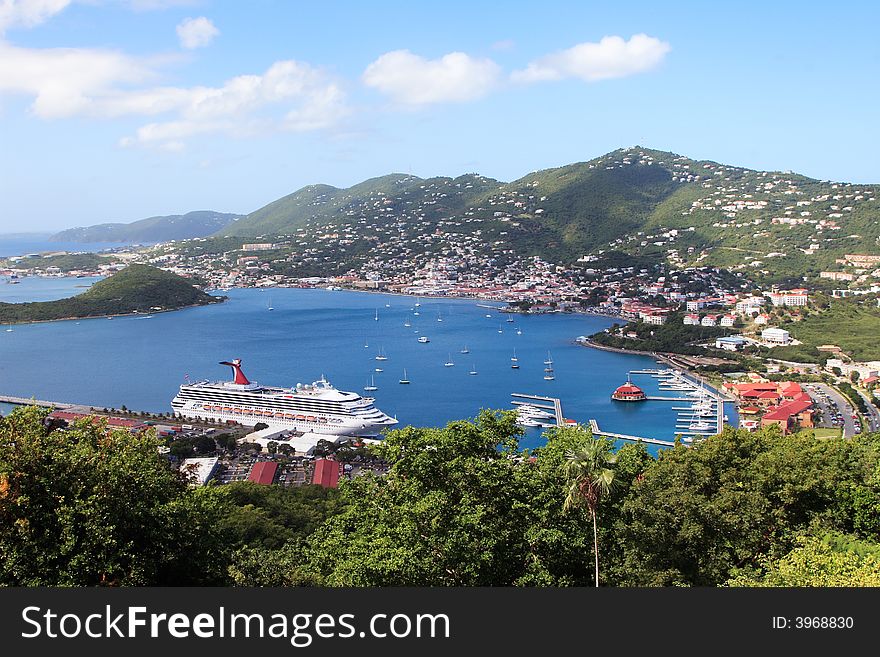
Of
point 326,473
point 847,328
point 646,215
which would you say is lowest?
point 326,473

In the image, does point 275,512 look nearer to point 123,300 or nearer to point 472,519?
point 472,519

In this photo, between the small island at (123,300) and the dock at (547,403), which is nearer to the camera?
the dock at (547,403)

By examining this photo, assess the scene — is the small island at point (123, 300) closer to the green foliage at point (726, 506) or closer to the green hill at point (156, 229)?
the green foliage at point (726, 506)

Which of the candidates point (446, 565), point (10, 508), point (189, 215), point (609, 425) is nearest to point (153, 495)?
point (10, 508)

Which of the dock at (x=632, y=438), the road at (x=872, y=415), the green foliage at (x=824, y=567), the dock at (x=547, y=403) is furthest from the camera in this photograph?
the dock at (x=547, y=403)

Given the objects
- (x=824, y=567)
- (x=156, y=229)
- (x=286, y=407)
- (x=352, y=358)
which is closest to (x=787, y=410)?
(x=286, y=407)

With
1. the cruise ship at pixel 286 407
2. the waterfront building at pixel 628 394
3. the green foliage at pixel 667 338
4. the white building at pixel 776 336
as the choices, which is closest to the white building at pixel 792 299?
the green foliage at pixel 667 338

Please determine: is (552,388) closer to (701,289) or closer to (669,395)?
(669,395)
